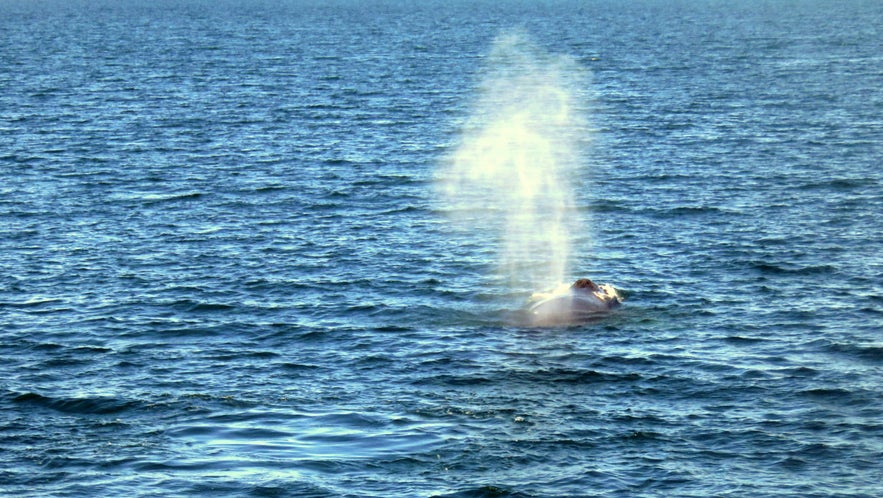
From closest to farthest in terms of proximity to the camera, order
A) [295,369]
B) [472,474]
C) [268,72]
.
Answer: [472,474], [295,369], [268,72]

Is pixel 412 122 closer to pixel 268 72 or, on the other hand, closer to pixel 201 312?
pixel 268 72

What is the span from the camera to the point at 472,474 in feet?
136

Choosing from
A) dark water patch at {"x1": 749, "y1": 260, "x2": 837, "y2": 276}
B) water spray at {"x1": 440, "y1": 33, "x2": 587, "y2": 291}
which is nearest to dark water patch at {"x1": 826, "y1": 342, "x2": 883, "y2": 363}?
dark water patch at {"x1": 749, "y1": 260, "x2": 837, "y2": 276}

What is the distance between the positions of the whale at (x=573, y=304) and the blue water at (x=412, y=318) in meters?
1.22

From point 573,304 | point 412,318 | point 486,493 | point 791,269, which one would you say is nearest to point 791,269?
point 791,269

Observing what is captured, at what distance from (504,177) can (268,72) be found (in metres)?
70.8

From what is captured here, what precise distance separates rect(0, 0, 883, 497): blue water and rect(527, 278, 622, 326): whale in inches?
47.9

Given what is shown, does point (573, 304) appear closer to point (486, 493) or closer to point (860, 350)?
point (860, 350)

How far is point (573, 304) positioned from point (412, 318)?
702cm

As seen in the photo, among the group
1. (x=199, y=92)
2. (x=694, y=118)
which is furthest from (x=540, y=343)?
(x=199, y=92)

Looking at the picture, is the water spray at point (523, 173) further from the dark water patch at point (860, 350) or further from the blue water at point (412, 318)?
Answer: the dark water patch at point (860, 350)

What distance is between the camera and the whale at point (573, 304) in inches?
2219

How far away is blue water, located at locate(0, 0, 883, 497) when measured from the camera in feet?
140

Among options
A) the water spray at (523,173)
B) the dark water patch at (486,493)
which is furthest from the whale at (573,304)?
the dark water patch at (486,493)
